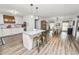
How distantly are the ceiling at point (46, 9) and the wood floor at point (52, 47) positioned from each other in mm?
463

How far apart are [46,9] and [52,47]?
813mm

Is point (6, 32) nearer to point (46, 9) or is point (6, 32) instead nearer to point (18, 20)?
point (18, 20)

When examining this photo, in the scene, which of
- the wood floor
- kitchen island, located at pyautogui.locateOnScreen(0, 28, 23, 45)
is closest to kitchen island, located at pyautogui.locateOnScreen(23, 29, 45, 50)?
the wood floor

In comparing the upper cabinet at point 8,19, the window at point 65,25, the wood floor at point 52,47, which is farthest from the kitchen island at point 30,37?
the window at point 65,25

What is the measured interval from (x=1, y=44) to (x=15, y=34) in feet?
1.10

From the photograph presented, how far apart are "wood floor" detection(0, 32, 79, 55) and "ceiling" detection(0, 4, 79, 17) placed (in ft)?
1.52

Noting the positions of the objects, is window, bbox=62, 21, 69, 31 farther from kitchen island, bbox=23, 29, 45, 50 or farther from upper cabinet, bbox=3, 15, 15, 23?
upper cabinet, bbox=3, 15, 15, 23

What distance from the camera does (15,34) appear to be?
1.62 metres

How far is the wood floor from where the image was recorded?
1.60 metres

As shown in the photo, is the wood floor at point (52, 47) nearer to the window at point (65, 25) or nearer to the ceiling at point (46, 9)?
the window at point (65, 25)

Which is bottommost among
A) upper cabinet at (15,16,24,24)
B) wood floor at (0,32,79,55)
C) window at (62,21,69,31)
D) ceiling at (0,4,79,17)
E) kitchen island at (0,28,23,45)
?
wood floor at (0,32,79,55)

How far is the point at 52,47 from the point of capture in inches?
64.7
